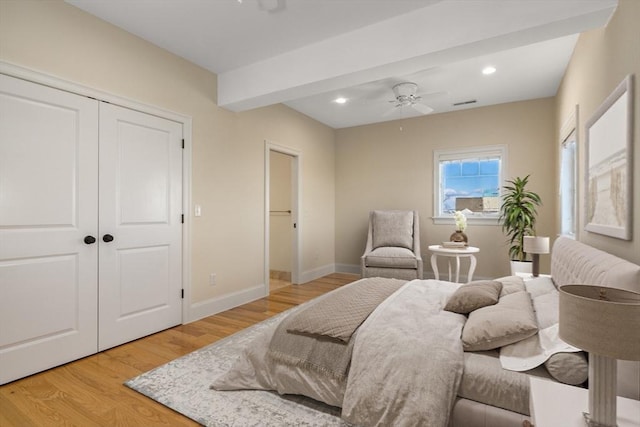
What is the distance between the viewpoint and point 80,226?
252cm

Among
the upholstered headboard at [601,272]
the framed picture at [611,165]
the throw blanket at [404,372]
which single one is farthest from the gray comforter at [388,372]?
the framed picture at [611,165]

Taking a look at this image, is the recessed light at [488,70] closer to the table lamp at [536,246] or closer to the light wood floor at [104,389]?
the table lamp at [536,246]

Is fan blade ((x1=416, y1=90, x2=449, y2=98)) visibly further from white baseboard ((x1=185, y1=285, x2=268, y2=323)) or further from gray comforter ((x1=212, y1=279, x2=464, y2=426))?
white baseboard ((x1=185, y1=285, x2=268, y2=323))

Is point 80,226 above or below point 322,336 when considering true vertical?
above

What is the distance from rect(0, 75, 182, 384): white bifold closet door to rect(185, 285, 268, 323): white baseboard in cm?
23

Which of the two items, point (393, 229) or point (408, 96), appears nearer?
point (408, 96)

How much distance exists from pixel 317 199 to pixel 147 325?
334cm

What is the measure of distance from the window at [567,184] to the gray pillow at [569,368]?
8.13ft

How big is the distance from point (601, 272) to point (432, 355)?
2.90 ft

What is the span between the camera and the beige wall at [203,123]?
233 centimetres

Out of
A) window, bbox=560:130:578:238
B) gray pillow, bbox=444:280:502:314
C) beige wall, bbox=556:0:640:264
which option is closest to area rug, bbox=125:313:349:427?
gray pillow, bbox=444:280:502:314

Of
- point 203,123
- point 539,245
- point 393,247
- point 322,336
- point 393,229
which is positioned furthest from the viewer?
point 393,229

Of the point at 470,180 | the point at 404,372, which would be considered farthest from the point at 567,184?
the point at 404,372

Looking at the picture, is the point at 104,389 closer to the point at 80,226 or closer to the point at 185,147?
the point at 80,226
